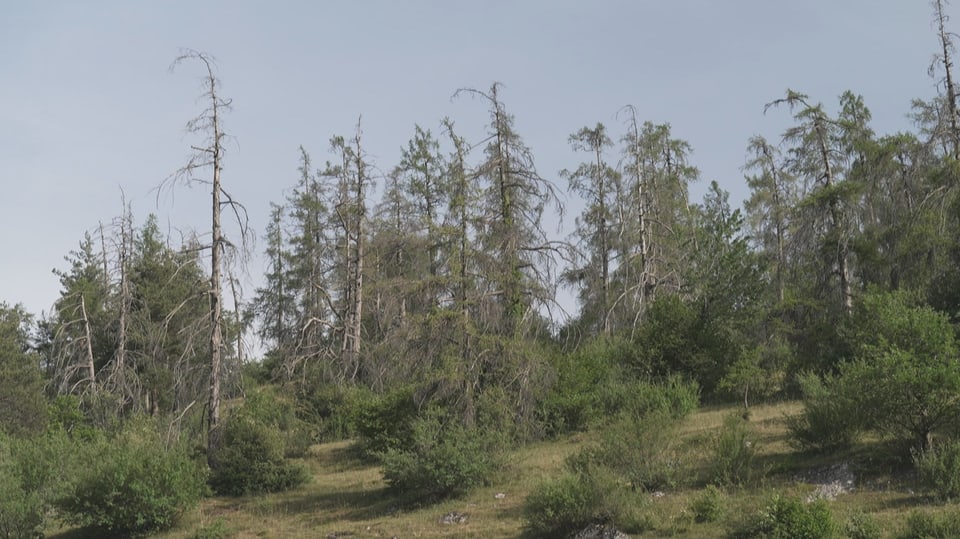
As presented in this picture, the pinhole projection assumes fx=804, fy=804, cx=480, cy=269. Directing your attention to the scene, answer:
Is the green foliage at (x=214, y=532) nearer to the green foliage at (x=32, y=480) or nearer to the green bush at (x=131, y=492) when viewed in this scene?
the green bush at (x=131, y=492)

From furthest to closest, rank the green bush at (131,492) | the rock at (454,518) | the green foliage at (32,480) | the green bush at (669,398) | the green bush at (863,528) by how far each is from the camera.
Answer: the green bush at (669,398) → the green bush at (131,492) → the green foliage at (32,480) → the rock at (454,518) → the green bush at (863,528)

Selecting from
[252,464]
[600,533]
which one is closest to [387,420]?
[252,464]

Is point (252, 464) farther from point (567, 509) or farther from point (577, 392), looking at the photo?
point (567, 509)

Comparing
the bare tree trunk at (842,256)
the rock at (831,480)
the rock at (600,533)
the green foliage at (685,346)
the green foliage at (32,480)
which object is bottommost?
the rock at (600,533)

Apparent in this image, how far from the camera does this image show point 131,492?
19.4 metres

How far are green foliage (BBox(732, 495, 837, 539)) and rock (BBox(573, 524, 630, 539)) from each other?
221 centimetres

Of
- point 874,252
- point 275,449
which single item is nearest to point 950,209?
point 874,252

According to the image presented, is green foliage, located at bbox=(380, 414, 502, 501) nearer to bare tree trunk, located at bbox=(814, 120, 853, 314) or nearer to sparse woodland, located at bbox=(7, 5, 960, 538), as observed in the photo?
sparse woodland, located at bbox=(7, 5, 960, 538)

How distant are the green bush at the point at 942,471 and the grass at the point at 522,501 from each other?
1.15 feet

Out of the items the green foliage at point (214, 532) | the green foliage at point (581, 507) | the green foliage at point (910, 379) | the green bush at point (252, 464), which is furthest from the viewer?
the green bush at point (252, 464)

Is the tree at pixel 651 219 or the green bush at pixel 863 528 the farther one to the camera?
the tree at pixel 651 219

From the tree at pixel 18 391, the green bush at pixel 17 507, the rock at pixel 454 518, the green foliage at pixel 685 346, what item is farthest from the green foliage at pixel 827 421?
the tree at pixel 18 391

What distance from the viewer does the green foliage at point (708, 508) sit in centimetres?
1523

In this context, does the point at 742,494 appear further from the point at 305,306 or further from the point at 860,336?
the point at 305,306
